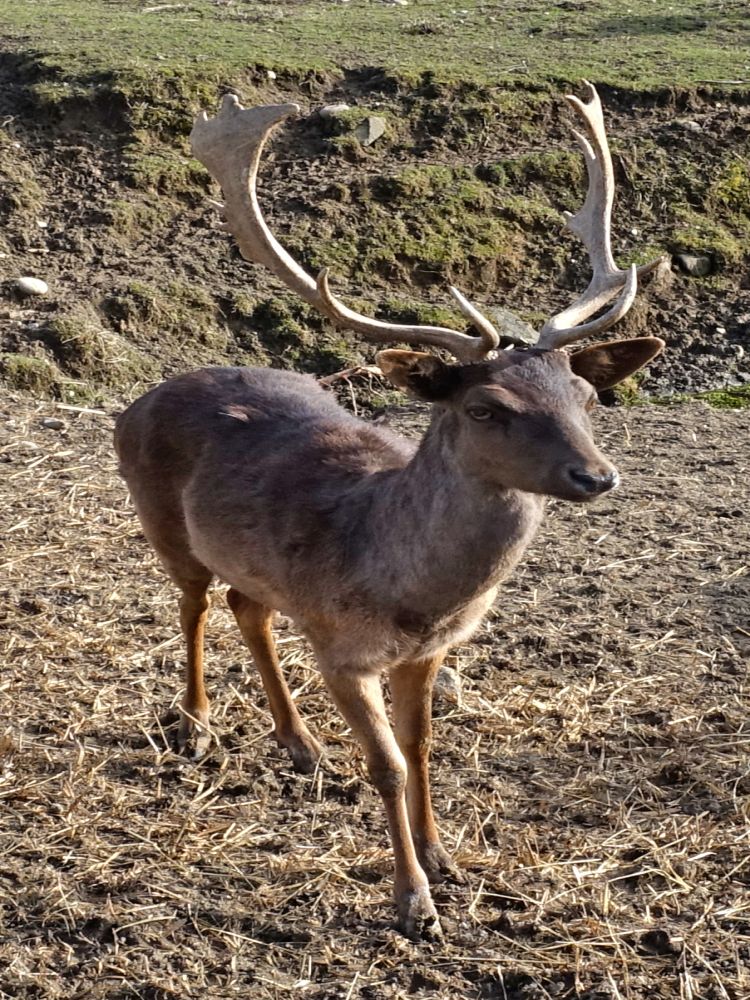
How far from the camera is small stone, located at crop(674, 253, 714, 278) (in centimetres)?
1086

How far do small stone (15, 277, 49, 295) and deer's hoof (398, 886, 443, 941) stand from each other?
6099 millimetres

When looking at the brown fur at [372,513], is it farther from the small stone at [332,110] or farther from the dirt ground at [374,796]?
the small stone at [332,110]

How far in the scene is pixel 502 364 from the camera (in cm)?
437

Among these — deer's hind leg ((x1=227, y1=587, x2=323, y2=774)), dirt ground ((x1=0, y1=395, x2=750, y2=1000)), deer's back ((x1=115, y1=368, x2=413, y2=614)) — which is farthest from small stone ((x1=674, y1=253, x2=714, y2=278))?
deer's hind leg ((x1=227, y1=587, x2=323, y2=774))

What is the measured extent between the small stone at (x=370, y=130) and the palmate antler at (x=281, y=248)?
242 inches

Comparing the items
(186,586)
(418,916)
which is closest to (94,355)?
(186,586)

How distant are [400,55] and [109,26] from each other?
8.73 feet

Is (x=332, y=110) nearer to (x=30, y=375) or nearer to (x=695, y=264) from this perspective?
(x=695, y=264)

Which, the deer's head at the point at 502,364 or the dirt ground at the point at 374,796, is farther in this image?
the dirt ground at the point at 374,796

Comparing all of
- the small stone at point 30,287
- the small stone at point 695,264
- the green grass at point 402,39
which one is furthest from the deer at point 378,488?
the green grass at point 402,39

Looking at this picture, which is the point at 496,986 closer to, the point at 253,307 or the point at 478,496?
the point at 478,496

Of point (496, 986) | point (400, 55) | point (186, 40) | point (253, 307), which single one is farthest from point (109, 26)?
point (496, 986)

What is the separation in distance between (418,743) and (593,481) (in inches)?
53.8

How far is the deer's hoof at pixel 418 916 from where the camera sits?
4.51 meters
